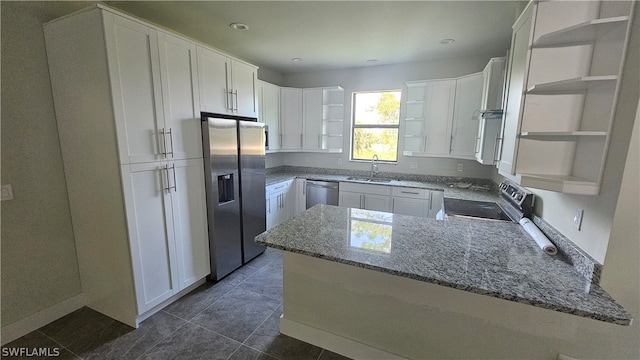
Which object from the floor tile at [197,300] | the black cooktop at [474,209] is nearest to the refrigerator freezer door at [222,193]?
the floor tile at [197,300]

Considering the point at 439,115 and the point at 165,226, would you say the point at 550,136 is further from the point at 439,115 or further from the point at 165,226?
the point at 165,226

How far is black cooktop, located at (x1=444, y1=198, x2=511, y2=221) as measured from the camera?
234 centimetres

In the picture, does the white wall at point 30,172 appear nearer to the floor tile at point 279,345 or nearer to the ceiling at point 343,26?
the ceiling at point 343,26

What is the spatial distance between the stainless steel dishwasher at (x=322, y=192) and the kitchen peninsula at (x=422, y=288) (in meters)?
1.86

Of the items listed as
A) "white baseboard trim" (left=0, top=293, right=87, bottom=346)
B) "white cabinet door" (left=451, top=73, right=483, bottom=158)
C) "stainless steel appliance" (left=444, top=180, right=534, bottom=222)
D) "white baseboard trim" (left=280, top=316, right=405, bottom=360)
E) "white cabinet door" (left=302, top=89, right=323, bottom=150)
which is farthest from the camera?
"white cabinet door" (left=302, top=89, right=323, bottom=150)

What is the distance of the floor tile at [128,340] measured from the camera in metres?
1.80

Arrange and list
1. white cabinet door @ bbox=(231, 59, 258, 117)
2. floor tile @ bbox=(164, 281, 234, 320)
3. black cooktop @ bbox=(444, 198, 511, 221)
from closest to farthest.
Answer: floor tile @ bbox=(164, 281, 234, 320), black cooktop @ bbox=(444, 198, 511, 221), white cabinet door @ bbox=(231, 59, 258, 117)

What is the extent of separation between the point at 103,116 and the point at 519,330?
2.88 meters

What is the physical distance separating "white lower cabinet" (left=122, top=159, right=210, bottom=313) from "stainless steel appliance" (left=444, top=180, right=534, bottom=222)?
243 centimetres

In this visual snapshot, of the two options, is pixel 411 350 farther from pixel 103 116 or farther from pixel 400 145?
pixel 400 145

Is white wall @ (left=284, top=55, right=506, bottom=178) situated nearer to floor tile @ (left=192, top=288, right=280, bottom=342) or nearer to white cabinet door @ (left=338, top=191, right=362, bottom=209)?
white cabinet door @ (left=338, top=191, right=362, bottom=209)

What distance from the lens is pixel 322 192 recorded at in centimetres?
394

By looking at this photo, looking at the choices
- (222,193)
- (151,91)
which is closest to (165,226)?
(222,193)

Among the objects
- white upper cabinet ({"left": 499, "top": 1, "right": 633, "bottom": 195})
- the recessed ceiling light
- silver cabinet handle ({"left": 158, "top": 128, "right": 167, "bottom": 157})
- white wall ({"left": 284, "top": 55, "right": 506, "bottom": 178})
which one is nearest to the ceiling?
the recessed ceiling light
